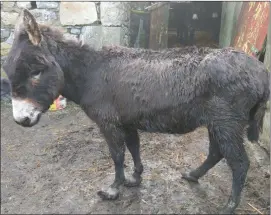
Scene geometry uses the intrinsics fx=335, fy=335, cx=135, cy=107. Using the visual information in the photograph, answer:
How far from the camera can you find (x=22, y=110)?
2691 millimetres

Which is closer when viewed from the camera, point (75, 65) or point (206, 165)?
point (75, 65)

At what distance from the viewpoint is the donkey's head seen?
8.57 feet

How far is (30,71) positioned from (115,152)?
3.51 ft

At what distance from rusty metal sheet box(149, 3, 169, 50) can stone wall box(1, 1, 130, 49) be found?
1.98ft

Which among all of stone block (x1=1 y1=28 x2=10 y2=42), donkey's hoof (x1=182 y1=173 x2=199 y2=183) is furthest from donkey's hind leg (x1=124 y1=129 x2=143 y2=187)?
stone block (x1=1 y1=28 x2=10 y2=42)

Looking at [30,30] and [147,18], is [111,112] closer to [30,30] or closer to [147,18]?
[30,30]

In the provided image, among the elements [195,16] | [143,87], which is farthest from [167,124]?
[195,16]

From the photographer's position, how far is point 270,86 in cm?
277


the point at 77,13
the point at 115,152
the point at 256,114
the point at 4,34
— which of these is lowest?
the point at 115,152

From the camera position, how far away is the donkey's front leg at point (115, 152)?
3004 mm

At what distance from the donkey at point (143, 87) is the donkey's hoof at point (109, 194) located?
1.35 ft

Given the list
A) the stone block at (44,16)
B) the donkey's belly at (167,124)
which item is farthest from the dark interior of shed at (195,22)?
the donkey's belly at (167,124)

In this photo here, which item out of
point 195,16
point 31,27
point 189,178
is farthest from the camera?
A: point 195,16

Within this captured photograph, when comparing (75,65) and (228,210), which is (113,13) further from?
(228,210)
